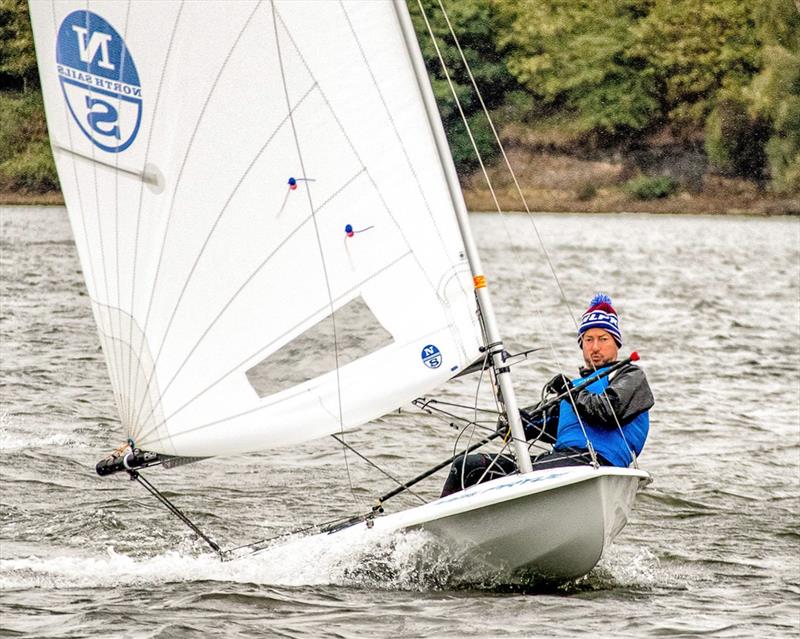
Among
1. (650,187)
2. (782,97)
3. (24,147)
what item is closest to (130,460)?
(24,147)

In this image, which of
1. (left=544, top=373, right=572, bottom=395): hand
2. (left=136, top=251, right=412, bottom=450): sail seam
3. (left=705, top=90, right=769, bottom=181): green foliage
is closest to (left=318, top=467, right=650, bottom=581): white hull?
(left=544, top=373, right=572, bottom=395): hand

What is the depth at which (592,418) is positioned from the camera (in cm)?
593

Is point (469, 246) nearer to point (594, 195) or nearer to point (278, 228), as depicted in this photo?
point (278, 228)

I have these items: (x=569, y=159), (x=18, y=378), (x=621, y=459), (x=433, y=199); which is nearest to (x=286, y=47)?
(x=433, y=199)

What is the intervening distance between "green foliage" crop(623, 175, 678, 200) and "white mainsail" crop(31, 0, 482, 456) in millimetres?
42252

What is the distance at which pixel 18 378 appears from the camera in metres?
11.0

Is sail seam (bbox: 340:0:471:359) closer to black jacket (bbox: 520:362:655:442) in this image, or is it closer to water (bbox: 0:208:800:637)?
black jacket (bbox: 520:362:655:442)

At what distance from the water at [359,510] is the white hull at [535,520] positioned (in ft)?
0.35

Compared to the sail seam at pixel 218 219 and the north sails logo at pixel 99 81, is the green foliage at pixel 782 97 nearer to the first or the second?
the sail seam at pixel 218 219

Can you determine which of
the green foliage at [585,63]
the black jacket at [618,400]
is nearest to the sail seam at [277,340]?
the black jacket at [618,400]

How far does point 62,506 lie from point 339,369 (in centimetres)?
219

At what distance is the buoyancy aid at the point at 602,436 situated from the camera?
19.6 ft

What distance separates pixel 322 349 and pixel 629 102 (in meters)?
48.1

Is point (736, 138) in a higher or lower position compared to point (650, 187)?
higher
